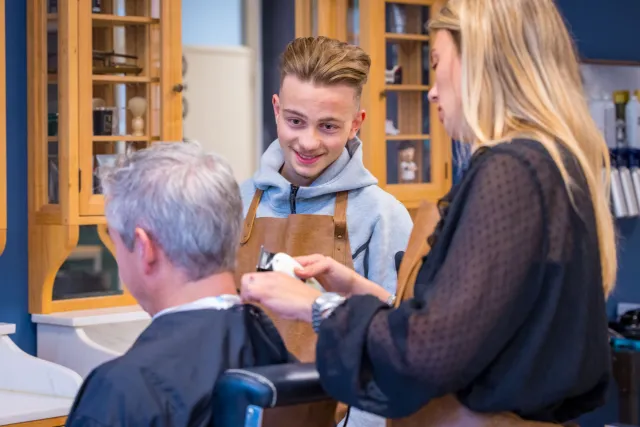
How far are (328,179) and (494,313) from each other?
1.16 m

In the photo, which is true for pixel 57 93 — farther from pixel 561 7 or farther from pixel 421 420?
pixel 561 7

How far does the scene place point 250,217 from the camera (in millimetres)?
2529

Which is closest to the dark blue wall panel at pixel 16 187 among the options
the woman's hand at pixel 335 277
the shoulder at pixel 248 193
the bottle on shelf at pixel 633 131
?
the shoulder at pixel 248 193

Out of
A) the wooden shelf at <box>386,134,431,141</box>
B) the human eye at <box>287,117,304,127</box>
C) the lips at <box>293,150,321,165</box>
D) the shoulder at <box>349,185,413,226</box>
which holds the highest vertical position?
the wooden shelf at <box>386,134,431,141</box>

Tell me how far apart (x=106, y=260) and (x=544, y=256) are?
282 cm

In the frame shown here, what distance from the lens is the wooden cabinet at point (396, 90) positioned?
4.18 meters

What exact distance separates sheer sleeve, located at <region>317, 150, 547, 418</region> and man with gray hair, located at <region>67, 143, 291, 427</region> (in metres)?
0.30

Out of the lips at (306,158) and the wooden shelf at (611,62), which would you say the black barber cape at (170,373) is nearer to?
the lips at (306,158)

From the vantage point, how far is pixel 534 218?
1.38 meters

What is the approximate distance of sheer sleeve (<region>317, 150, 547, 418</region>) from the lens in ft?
4.44

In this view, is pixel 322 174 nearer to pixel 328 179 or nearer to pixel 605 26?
pixel 328 179

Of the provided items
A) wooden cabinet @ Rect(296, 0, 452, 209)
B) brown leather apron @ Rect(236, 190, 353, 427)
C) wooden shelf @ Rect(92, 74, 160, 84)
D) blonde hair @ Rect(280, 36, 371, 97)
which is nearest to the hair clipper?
brown leather apron @ Rect(236, 190, 353, 427)

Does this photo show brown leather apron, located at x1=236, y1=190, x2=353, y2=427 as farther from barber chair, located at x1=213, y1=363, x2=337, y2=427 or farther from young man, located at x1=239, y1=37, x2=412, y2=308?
barber chair, located at x1=213, y1=363, x2=337, y2=427

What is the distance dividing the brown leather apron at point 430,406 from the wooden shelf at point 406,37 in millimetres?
2696
